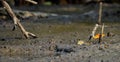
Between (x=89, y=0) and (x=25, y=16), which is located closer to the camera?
(x=25, y=16)

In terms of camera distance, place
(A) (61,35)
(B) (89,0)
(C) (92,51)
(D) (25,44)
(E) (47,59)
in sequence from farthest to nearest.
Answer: (B) (89,0) → (A) (61,35) → (D) (25,44) → (C) (92,51) → (E) (47,59)

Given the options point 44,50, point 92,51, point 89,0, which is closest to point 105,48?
point 92,51

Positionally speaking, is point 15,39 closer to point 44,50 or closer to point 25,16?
point 44,50

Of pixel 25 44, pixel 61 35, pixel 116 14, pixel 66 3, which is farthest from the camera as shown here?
pixel 66 3

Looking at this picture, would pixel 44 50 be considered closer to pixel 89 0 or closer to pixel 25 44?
pixel 25 44

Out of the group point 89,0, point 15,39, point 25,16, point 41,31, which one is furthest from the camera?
point 89,0

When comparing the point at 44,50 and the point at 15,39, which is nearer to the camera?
the point at 44,50

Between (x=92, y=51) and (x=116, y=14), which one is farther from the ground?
(x=92, y=51)

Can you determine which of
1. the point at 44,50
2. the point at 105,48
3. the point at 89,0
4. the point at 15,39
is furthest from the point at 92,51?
the point at 89,0

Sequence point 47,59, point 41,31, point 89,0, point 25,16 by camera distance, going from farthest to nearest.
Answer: point 89,0
point 25,16
point 41,31
point 47,59
